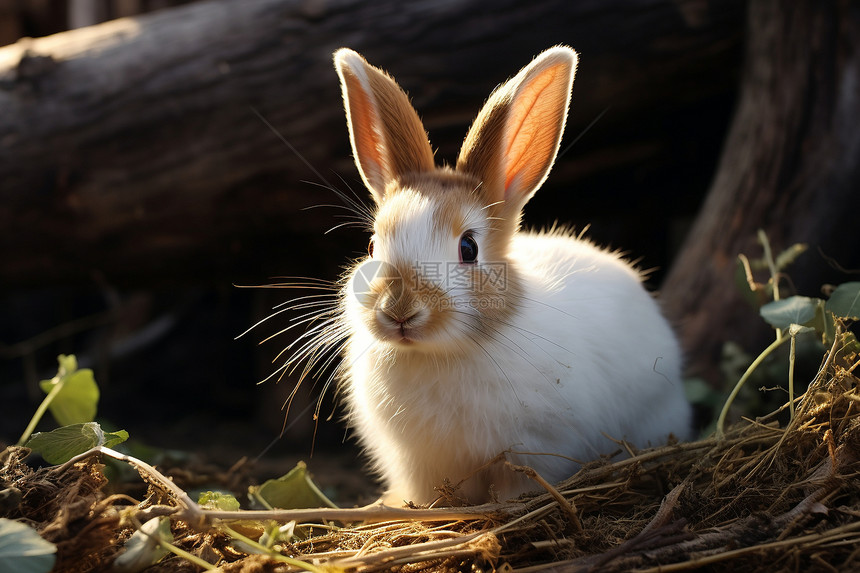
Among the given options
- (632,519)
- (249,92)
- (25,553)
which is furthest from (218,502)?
(249,92)

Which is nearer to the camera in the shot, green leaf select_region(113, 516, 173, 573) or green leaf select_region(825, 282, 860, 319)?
green leaf select_region(113, 516, 173, 573)

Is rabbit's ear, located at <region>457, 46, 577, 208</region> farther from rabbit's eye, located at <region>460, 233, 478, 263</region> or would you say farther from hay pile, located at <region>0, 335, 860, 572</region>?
Answer: hay pile, located at <region>0, 335, 860, 572</region>

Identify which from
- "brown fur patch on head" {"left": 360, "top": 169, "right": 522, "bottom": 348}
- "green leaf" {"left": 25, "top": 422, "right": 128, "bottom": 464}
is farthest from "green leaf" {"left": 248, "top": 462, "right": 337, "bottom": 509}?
"brown fur patch on head" {"left": 360, "top": 169, "right": 522, "bottom": 348}

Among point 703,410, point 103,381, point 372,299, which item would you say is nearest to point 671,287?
point 703,410

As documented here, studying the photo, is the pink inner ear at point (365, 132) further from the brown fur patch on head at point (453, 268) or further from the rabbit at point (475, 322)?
the brown fur patch on head at point (453, 268)

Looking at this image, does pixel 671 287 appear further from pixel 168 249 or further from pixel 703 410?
pixel 168 249

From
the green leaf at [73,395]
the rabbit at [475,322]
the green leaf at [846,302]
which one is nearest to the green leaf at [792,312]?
the green leaf at [846,302]

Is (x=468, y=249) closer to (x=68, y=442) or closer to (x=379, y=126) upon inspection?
(x=379, y=126)

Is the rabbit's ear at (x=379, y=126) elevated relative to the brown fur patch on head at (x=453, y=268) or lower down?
elevated
